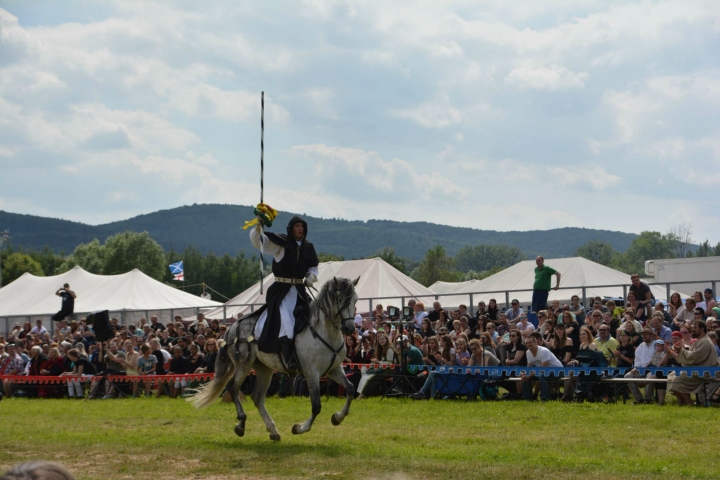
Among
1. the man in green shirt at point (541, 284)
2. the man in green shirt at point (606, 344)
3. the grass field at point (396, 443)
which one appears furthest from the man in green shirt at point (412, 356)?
the man in green shirt at point (541, 284)

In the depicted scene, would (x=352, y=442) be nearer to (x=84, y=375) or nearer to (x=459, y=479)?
(x=459, y=479)

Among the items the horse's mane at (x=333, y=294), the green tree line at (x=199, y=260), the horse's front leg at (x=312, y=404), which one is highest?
the green tree line at (x=199, y=260)

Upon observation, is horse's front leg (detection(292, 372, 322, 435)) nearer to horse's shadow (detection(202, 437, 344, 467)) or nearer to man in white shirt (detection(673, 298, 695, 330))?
horse's shadow (detection(202, 437, 344, 467))

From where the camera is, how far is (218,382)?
42.5 feet

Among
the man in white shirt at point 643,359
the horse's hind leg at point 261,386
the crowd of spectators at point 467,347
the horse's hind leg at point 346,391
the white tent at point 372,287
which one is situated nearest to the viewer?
the horse's hind leg at point 346,391

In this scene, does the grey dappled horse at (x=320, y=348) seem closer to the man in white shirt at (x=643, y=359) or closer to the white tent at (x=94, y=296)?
the man in white shirt at (x=643, y=359)

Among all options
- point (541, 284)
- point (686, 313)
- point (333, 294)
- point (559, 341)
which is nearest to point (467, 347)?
point (559, 341)

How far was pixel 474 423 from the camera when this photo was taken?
13.4 metres

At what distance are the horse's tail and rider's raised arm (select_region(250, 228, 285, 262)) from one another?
5.90 feet

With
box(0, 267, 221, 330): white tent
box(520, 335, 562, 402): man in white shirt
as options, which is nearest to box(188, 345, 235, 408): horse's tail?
box(520, 335, 562, 402): man in white shirt

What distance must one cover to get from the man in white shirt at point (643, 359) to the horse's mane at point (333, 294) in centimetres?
659

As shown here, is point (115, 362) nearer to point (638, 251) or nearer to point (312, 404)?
point (312, 404)

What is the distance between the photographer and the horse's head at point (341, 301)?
1142cm

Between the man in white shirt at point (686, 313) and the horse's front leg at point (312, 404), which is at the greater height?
the man in white shirt at point (686, 313)
